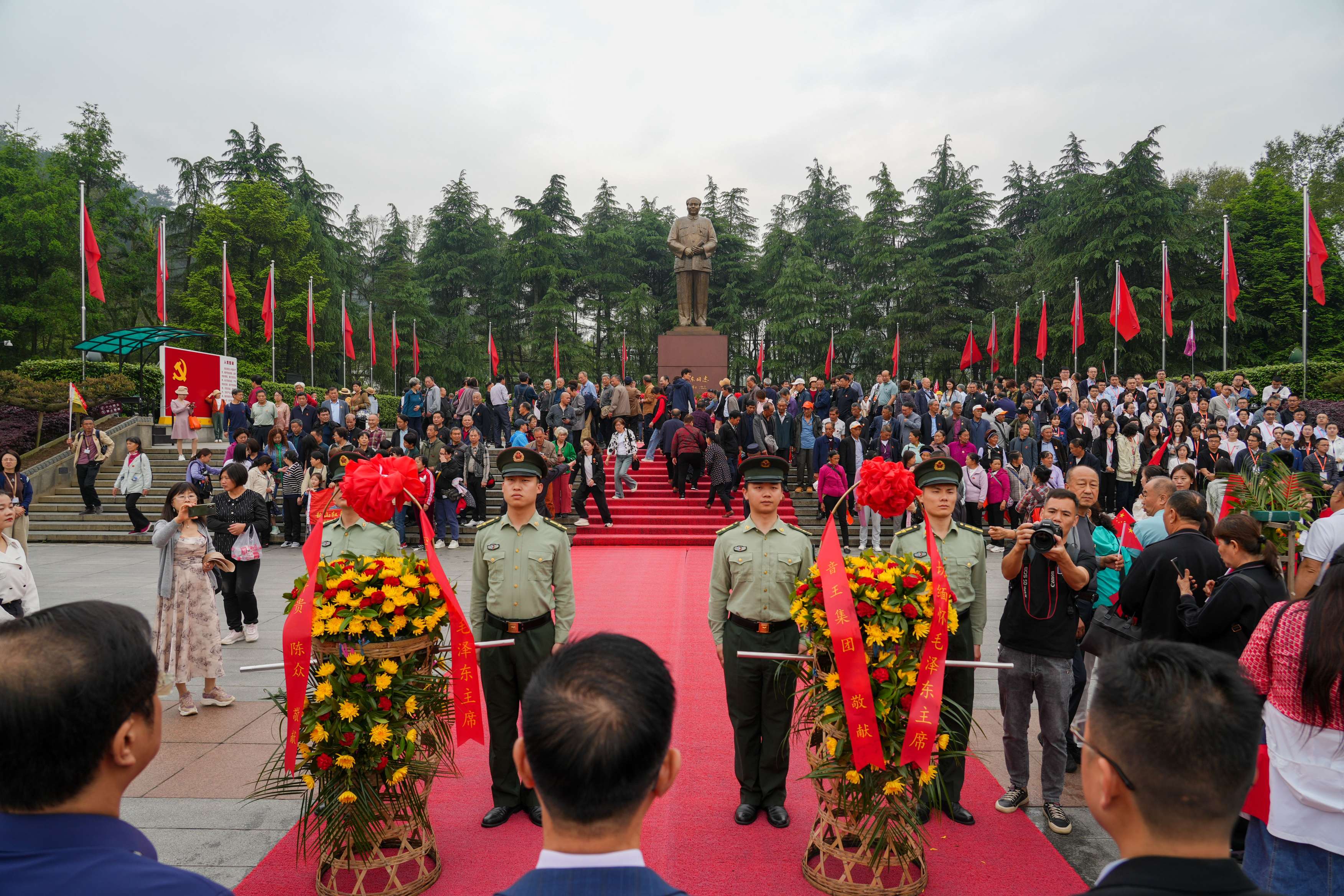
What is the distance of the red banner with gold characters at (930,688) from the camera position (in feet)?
10.8

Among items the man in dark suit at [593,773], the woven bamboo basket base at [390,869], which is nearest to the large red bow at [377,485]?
the woven bamboo basket base at [390,869]

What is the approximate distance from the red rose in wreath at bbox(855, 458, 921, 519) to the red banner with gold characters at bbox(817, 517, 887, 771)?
60 centimetres

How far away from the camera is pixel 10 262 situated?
2973 cm

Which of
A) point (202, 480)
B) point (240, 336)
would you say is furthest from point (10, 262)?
point (202, 480)

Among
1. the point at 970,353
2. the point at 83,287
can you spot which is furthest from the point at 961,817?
the point at 970,353

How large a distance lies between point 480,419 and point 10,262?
1019 inches

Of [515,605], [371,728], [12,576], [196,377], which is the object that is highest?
[196,377]

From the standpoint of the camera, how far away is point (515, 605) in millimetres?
4199

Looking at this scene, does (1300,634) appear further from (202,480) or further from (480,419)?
(480,419)

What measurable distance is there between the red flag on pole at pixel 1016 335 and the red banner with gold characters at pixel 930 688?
2477cm

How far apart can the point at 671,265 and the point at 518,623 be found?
3922 centimetres

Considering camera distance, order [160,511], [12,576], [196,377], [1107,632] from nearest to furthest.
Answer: [1107,632]
[12,576]
[160,511]
[196,377]

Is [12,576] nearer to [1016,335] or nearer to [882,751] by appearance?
[882,751]

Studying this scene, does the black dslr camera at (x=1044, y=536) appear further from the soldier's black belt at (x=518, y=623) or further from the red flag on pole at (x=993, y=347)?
the red flag on pole at (x=993, y=347)
